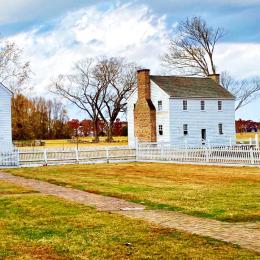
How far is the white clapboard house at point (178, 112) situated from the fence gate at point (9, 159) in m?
20.7

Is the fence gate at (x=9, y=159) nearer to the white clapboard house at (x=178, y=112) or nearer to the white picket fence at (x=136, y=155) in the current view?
the white picket fence at (x=136, y=155)

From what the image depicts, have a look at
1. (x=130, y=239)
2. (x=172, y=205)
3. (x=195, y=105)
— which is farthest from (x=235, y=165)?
(x=195, y=105)

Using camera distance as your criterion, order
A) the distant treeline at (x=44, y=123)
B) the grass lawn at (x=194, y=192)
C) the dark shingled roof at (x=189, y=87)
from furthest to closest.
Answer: the distant treeline at (x=44, y=123) → the dark shingled roof at (x=189, y=87) → the grass lawn at (x=194, y=192)

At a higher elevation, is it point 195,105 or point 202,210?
point 195,105

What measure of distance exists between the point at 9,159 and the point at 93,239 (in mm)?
24783

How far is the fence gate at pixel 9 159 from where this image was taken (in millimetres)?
33156

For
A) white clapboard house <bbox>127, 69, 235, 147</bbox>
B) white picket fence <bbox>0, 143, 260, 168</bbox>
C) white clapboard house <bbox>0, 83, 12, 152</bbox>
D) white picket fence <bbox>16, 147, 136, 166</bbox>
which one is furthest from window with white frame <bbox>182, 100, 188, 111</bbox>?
white clapboard house <bbox>0, 83, 12, 152</bbox>

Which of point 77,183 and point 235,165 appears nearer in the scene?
point 77,183

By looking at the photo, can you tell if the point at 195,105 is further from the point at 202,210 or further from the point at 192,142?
the point at 202,210

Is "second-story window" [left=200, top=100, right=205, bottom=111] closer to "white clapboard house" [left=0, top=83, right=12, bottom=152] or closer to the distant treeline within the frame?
"white clapboard house" [left=0, top=83, right=12, bottom=152]

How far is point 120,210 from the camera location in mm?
13078

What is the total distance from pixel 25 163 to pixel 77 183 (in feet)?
47.3

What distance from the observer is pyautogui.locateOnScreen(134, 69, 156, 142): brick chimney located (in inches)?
2148

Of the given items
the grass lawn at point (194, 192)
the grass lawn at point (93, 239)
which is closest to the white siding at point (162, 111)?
the grass lawn at point (194, 192)
